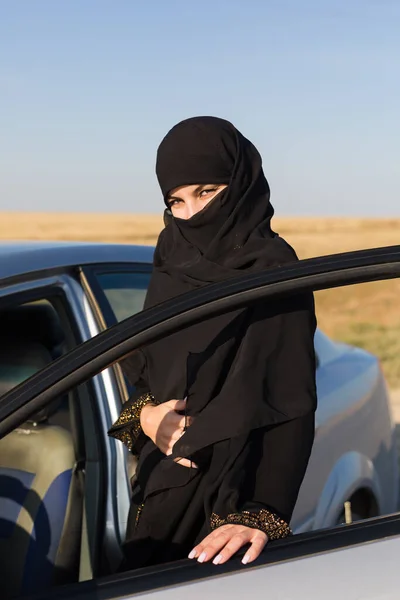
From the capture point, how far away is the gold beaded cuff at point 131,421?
214 cm

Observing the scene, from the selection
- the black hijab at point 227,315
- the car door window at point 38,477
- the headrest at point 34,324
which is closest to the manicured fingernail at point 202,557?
Result: the black hijab at point 227,315

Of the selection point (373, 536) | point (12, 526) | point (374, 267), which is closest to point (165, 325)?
point (374, 267)

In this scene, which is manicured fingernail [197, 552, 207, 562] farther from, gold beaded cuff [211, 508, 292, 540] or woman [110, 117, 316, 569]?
gold beaded cuff [211, 508, 292, 540]

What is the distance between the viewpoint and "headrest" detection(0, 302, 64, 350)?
2.93 m

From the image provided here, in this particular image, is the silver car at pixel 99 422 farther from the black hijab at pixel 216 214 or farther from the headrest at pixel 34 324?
the black hijab at pixel 216 214

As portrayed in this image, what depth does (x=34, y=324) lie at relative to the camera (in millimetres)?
3006

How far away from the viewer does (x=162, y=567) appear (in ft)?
5.18

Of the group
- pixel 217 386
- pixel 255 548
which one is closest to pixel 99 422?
pixel 217 386

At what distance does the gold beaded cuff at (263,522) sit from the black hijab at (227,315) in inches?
6.2

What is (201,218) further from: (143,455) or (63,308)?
(63,308)

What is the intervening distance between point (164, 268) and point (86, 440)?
0.76 m

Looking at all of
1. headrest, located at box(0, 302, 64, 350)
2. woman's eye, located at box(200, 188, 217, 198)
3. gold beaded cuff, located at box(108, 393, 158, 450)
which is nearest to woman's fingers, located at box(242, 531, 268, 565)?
gold beaded cuff, located at box(108, 393, 158, 450)

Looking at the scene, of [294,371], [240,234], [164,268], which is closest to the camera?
[294,371]

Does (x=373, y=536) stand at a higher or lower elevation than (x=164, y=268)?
lower
